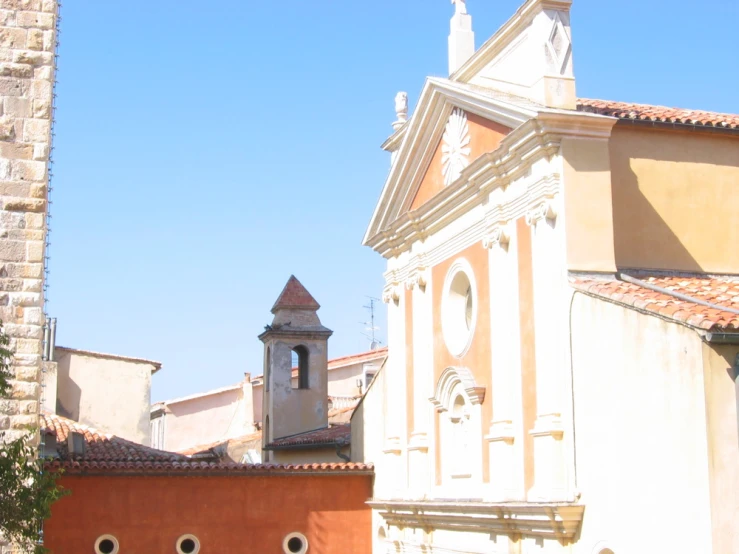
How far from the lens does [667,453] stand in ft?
34.4

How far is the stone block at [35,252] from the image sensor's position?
10367 mm

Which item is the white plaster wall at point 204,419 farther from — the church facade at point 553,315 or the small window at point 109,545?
the small window at point 109,545

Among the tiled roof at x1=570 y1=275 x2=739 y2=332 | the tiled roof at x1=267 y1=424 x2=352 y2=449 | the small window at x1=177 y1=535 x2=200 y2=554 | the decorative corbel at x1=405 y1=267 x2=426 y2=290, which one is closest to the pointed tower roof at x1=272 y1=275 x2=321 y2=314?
the tiled roof at x1=267 y1=424 x2=352 y2=449

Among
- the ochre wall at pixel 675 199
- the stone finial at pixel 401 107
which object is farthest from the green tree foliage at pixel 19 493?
the stone finial at pixel 401 107

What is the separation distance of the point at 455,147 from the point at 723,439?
24.6 ft

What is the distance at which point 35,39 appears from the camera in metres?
10.8

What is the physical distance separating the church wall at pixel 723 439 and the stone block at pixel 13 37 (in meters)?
7.27

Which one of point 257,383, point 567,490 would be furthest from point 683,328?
point 257,383

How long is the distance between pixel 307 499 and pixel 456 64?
7696 millimetres

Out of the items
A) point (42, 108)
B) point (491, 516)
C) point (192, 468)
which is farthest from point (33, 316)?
point (192, 468)

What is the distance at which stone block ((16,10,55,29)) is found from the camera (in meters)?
10.8

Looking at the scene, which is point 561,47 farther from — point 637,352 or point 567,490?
point 567,490

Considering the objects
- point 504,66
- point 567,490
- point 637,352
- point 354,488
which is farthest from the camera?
point 354,488

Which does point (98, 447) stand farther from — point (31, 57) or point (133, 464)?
point (31, 57)
